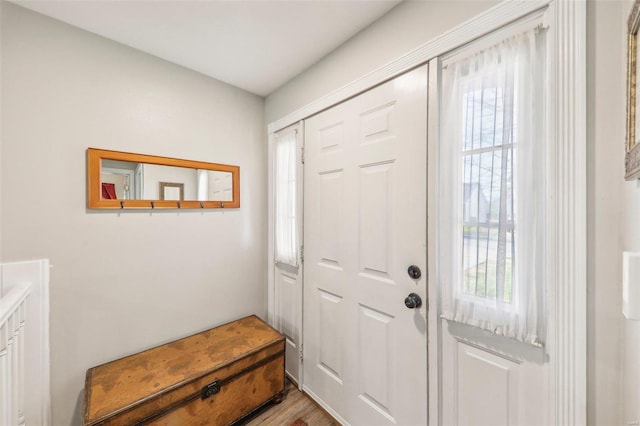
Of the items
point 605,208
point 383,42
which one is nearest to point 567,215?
point 605,208

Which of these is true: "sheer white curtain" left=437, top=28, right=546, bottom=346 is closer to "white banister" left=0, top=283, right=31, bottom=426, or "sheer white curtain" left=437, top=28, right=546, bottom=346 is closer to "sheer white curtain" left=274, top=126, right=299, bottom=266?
"sheer white curtain" left=274, top=126, right=299, bottom=266

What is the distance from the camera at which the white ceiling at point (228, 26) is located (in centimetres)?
131

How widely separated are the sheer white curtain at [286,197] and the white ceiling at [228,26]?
0.57 metres

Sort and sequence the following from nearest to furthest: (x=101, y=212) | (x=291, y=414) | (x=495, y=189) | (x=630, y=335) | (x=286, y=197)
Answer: (x=630, y=335)
(x=495, y=189)
(x=101, y=212)
(x=291, y=414)
(x=286, y=197)

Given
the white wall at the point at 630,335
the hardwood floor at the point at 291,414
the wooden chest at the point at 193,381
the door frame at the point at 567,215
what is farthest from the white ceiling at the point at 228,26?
the hardwood floor at the point at 291,414

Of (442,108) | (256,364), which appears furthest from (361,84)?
(256,364)

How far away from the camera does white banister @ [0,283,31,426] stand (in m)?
0.99

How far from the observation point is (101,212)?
5.05ft

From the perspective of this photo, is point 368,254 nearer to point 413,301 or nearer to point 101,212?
point 413,301

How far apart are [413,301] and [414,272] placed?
0.47 feet

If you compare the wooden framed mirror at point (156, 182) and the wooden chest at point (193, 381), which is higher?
the wooden framed mirror at point (156, 182)

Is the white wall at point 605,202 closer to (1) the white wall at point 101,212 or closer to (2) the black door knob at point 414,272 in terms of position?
(2) the black door knob at point 414,272

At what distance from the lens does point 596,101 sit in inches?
31.4

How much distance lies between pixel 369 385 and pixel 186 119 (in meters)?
2.22
